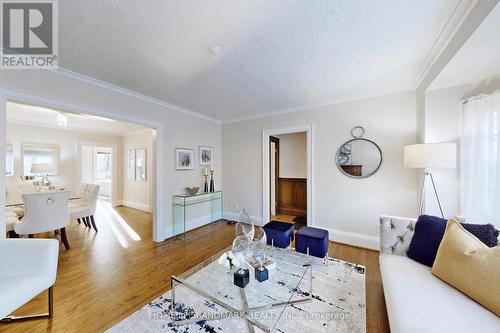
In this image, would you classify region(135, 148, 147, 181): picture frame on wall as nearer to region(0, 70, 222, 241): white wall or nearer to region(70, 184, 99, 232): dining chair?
region(70, 184, 99, 232): dining chair

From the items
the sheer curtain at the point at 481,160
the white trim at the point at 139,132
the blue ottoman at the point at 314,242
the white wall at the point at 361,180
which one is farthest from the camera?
the white trim at the point at 139,132

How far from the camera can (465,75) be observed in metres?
1.95

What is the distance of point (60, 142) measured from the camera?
16.1ft

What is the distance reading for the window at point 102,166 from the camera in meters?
7.11

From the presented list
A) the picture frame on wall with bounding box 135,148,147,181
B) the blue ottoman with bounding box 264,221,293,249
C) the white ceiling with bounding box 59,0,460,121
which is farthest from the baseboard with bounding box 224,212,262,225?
the picture frame on wall with bounding box 135,148,147,181

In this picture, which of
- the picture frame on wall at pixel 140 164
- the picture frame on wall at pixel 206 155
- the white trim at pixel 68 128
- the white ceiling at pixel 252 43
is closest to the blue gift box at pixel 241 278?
the white ceiling at pixel 252 43

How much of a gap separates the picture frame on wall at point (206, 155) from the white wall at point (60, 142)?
3.72 meters

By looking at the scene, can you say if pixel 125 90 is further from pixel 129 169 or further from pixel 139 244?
pixel 129 169

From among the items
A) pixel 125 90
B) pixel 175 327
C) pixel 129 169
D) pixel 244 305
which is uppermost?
pixel 125 90

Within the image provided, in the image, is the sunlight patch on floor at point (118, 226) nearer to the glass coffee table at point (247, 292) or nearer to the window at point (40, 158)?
the window at point (40, 158)

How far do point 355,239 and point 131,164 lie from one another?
245 inches

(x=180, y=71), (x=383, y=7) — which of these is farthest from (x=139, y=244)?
(x=383, y=7)

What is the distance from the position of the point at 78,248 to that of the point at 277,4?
4.08 m

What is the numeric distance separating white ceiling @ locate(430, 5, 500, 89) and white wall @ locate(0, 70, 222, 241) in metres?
3.74
